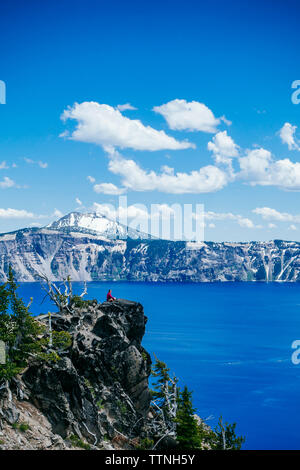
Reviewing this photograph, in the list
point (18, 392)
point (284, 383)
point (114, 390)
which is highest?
Answer: point (18, 392)

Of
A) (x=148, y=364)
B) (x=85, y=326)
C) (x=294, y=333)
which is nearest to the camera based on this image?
(x=85, y=326)

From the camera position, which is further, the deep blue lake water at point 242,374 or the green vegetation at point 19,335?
the deep blue lake water at point 242,374

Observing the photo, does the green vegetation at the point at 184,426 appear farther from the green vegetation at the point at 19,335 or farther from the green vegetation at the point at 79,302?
the green vegetation at the point at 19,335

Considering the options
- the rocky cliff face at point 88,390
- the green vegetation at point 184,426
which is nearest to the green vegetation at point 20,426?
Answer: the rocky cliff face at point 88,390

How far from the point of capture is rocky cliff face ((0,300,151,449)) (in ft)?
118

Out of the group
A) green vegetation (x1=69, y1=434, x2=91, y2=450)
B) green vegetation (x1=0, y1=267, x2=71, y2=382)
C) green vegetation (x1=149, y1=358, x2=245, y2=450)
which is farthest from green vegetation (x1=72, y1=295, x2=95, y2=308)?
green vegetation (x1=69, y1=434, x2=91, y2=450)

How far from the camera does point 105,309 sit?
57125 millimetres

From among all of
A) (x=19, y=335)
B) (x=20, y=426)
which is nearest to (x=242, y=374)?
(x=19, y=335)

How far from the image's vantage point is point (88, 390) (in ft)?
151

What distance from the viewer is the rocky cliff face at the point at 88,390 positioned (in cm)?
3594

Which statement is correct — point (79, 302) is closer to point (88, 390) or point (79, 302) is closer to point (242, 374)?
point (88, 390)

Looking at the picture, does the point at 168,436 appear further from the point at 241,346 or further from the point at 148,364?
the point at 241,346

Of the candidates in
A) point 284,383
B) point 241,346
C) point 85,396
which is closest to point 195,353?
point 241,346

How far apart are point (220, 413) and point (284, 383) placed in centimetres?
3212
